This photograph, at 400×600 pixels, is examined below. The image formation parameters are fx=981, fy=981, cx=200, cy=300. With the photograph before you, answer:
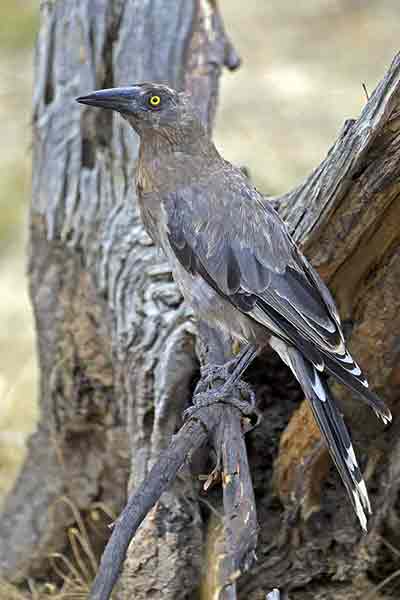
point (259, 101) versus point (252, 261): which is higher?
point (259, 101)

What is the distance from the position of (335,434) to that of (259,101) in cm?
741

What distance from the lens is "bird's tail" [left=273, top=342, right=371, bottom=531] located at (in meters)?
3.25

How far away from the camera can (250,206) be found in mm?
3812

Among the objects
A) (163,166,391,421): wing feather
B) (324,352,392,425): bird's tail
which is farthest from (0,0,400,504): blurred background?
(324,352,392,425): bird's tail

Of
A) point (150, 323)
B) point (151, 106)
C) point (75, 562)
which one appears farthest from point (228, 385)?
point (75, 562)

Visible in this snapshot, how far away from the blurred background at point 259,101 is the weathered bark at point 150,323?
164 centimetres

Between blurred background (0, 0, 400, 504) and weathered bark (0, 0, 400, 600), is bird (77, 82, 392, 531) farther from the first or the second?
blurred background (0, 0, 400, 504)

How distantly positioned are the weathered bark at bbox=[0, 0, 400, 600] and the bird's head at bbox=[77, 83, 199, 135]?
57 centimetres

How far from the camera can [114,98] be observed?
3.90m

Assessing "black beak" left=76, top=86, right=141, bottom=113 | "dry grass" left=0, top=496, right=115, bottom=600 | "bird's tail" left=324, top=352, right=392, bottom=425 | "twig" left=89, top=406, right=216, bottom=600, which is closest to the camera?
"twig" left=89, top=406, right=216, bottom=600

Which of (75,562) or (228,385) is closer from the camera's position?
(228,385)

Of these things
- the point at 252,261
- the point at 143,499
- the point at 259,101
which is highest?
the point at 259,101

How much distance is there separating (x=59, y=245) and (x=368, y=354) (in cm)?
191

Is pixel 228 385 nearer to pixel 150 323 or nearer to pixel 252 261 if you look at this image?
pixel 252 261
